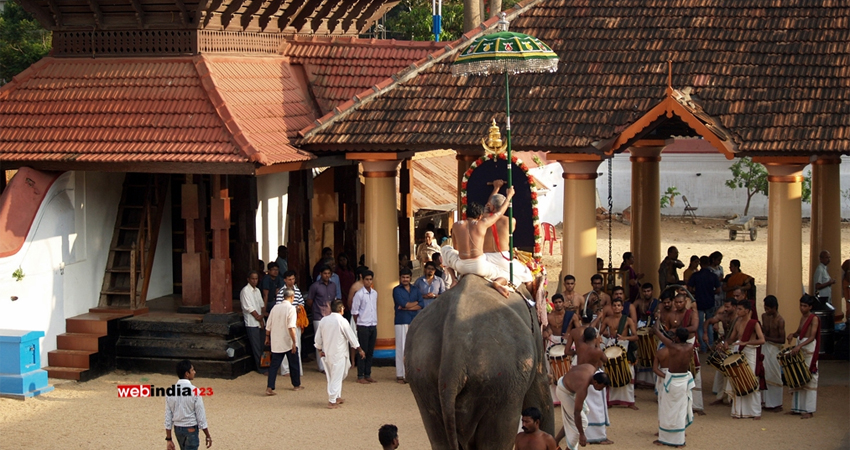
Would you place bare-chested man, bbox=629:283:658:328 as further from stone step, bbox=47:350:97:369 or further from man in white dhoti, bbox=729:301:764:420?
stone step, bbox=47:350:97:369

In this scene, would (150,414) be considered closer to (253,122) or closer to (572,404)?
(253,122)

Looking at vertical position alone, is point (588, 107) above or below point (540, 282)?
above

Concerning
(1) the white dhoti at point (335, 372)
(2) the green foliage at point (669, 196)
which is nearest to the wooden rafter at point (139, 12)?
(1) the white dhoti at point (335, 372)

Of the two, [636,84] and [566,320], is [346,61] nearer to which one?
[636,84]

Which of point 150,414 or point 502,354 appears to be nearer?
point 502,354

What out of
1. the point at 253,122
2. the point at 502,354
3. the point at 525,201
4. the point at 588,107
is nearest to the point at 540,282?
the point at 525,201

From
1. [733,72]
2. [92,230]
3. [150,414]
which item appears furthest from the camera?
[92,230]

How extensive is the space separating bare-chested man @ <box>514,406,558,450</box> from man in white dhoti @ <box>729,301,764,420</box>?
4.77 meters

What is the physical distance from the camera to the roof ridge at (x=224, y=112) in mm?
14469

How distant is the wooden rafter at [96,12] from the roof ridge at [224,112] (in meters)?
1.45

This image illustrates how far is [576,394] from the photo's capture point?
11.0 meters

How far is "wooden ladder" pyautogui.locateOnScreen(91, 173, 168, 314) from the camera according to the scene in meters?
16.2

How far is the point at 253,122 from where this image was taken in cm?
1539

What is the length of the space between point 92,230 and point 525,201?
24.1ft
